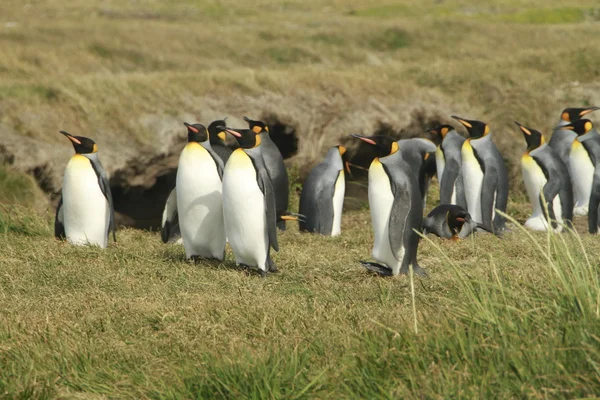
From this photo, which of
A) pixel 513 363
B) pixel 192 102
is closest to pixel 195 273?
pixel 513 363

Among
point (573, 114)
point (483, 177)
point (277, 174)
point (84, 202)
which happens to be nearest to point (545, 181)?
point (483, 177)

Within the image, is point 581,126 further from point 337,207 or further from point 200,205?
point 200,205

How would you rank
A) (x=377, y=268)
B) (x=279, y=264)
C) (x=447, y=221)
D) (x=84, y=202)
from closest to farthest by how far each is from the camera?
(x=377, y=268) → (x=279, y=264) → (x=447, y=221) → (x=84, y=202)

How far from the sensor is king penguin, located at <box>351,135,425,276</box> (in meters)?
7.03

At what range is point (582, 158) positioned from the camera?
473 inches

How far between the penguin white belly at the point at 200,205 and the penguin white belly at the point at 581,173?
615cm

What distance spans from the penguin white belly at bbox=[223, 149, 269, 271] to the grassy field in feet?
1.04

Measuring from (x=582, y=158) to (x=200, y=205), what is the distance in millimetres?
→ 6369

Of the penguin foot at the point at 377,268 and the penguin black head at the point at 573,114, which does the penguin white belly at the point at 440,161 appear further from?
the penguin foot at the point at 377,268

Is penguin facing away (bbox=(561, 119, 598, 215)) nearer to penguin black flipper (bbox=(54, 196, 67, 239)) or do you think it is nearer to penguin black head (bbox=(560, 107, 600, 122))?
penguin black head (bbox=(560, 107, 600, 122))

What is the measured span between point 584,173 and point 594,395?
911 cm

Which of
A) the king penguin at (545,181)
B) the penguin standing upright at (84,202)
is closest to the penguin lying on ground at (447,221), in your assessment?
the king penguin at (545,181)

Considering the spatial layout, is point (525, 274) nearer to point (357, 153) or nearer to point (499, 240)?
point (499, 240)

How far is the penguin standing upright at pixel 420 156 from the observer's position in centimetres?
1208
